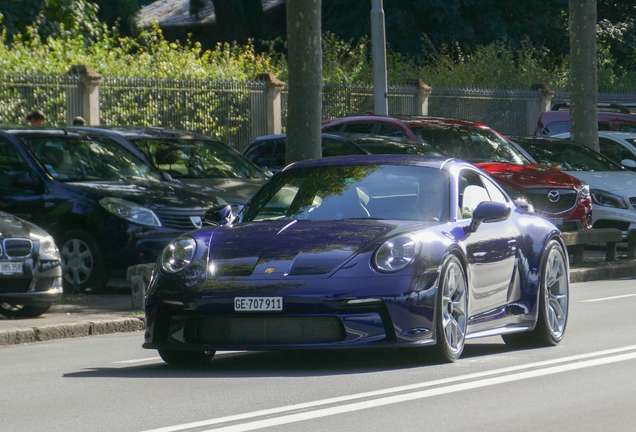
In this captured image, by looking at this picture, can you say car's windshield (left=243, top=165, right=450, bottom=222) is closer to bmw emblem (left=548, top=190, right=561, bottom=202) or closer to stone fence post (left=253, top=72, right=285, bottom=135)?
bmw emblem (left=548, top=190, right=561, bottom=202)

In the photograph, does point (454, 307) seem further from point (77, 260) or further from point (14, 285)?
point (77, 260)

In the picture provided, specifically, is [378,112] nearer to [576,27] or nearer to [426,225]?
[576,27]

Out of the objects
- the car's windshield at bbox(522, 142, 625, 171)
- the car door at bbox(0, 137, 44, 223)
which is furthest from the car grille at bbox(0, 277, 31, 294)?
the car's windshield at bbox(522, 142, 625, 171)

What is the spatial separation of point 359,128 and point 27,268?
944 cm

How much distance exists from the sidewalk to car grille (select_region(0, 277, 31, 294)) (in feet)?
0.94

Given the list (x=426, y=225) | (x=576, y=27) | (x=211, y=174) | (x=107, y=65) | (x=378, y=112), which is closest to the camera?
(x=426, y=225)

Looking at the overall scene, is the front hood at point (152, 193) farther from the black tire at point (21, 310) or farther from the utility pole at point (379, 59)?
the utility pole at point (379, 59)

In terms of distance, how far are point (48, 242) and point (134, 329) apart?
122cm

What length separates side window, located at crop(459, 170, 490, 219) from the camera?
8.33 m

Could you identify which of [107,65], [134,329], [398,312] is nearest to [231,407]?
[398,312]

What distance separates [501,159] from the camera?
1758 centimetres

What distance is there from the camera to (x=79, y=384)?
7254 millimetres

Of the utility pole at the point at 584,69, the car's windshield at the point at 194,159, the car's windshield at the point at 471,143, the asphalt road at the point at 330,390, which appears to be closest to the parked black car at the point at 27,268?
the asphalt road at the point at 330,390

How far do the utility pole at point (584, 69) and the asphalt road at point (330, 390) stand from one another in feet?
41.9
